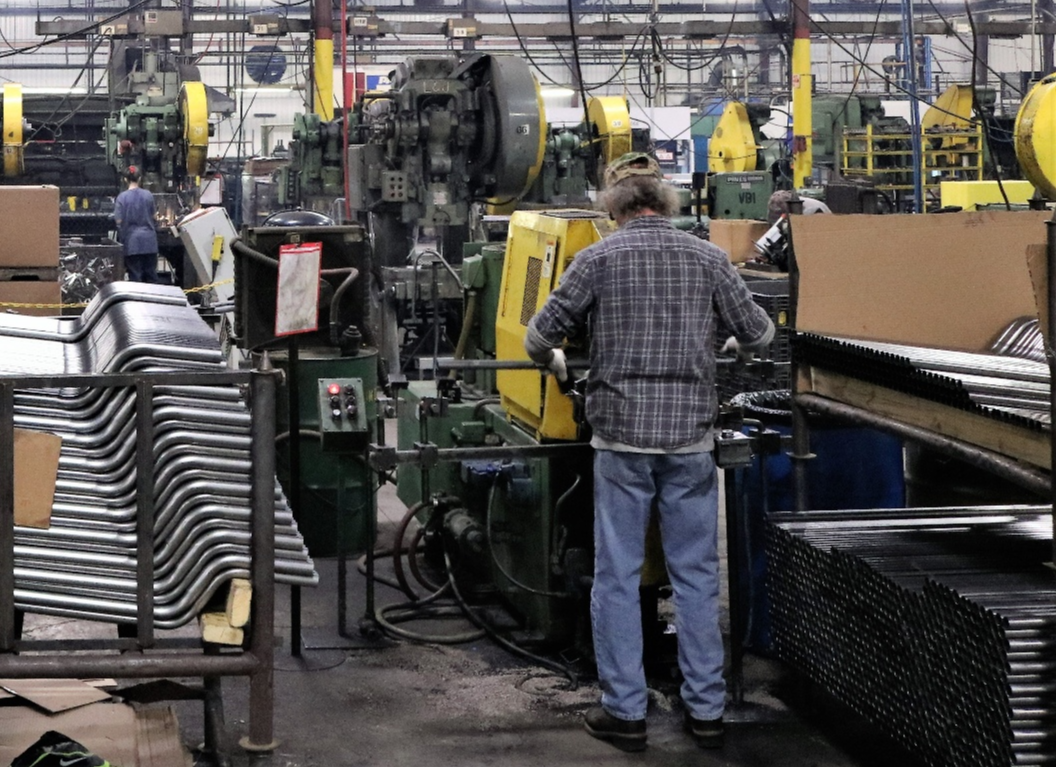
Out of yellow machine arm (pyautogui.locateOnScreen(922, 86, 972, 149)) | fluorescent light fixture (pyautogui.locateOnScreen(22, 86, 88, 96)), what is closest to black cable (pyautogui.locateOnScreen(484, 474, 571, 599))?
yellow machine arm (pyautogui.locateOnScreen(922, 86, 972, 149))

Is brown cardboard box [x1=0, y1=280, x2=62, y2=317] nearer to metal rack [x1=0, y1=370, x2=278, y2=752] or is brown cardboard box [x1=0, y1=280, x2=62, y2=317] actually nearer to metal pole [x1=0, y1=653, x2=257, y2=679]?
metal rack [x1=0, y1=370, x2=278, y2=752]

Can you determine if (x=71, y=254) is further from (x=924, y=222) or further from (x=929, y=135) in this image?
(x=929, y=135)

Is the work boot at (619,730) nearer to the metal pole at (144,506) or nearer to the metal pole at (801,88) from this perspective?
the metal pole at (144,506)

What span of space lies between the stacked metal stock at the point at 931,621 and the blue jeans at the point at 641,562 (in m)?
0.26

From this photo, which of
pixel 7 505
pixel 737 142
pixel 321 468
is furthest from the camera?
pixel 737 142

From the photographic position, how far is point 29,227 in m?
6.23

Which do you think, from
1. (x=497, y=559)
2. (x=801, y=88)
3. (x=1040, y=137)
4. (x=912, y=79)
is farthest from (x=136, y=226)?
(x=1040, y=137)

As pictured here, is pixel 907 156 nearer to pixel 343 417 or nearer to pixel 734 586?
pixel 343 417

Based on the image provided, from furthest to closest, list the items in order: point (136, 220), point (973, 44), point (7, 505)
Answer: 1. point (136, 220)
2. point (973, 44)
3. point (7, 505)

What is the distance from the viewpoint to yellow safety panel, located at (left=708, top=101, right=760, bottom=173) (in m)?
14.8

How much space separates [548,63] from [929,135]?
16.1 m

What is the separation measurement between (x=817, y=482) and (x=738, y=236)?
3995 millimetres

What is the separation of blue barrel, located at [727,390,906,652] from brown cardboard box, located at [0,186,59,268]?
3295 millimetres

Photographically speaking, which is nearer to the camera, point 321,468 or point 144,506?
point 144,506
